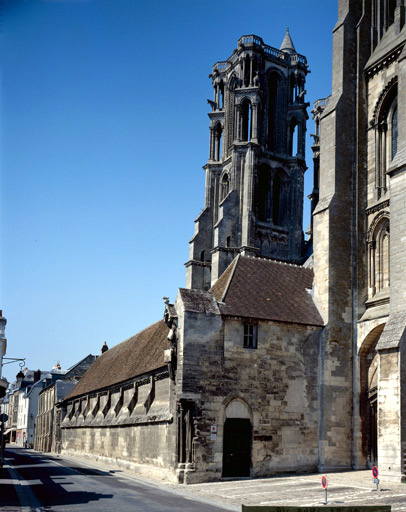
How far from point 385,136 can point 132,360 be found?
1692 centimetres

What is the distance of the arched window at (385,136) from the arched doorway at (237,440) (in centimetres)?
949

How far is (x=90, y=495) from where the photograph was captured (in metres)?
17.1

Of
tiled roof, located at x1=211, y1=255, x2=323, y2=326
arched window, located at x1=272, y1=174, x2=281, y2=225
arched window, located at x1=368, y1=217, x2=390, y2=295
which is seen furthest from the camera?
arched window, located at x1=272, y1=174, x2=281, y2=225

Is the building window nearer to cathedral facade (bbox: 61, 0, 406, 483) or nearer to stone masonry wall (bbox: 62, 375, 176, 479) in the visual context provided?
cathedral facade (bbox: 61, 0, 406, 483)

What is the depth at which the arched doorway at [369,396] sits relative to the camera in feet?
75.6

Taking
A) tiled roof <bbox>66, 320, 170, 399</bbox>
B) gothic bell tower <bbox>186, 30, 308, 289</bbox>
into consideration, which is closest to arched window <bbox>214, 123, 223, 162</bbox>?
gothic bell tower <bbox>186, 30, 308, 289</bbox>

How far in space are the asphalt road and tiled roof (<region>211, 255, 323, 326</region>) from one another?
262 inches

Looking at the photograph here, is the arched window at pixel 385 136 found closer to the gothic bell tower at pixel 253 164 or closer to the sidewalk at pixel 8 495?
the sidewalk at pixel 8 495

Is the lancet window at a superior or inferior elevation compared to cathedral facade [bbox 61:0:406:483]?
superior

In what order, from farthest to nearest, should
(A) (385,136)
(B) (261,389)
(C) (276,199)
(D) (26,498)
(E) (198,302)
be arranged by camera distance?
(C) (276,199)
(A) (385,136)
(B) (261,389)
(E) (198,302)
(D) (26,498)

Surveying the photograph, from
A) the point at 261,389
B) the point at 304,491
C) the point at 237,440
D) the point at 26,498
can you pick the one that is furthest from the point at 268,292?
the point at 26,498

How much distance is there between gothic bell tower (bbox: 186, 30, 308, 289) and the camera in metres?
48.8

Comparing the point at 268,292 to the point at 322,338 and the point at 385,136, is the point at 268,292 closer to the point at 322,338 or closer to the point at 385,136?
the point at 322,338

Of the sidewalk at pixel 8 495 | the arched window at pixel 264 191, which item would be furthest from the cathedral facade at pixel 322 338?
the arched window at pixel 264 191
